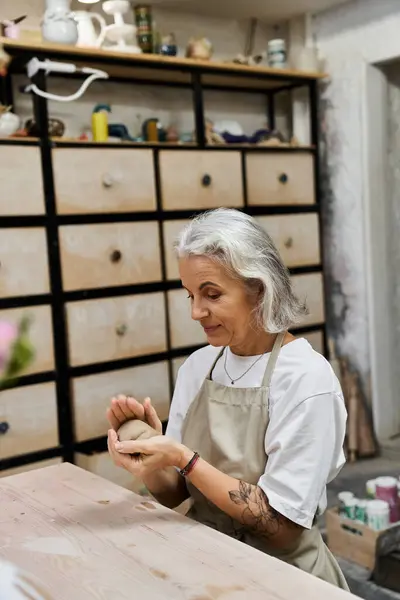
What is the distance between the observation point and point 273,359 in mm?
1489

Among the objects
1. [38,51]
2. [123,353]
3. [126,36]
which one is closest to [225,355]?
[123,353]

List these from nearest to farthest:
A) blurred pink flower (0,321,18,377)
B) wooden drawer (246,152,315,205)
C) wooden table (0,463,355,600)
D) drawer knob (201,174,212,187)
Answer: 1. blurred pink flower (0,321,18,377)
2. wooden table (0,463,355,600)
3. drawer knob (201,174,212,187)
4. wooden drawer (246,152,315,205)

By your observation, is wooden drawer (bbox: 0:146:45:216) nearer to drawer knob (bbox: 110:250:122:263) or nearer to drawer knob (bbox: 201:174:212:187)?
drawer knob (bbox: 110:250:122:263)

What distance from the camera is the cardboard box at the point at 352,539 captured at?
2516 mm

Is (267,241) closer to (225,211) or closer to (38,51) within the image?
(225,211)

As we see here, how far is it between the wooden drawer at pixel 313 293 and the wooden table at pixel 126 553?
104 inches

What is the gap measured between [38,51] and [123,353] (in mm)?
1419

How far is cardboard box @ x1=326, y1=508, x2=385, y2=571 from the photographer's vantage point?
252 centimetres

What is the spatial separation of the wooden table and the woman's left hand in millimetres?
101

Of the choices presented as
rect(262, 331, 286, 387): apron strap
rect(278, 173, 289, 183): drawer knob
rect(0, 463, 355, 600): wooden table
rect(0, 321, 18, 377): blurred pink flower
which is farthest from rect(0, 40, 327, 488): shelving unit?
rect(0, 321, 18, 377): blurred pink flower

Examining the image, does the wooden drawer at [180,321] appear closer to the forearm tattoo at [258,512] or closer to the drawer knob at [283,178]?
the drawer knob at [283,178]

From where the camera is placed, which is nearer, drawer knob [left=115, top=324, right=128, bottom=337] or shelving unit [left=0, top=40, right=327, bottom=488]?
shelving unit [left=0, top=40, right=327, bottom=488]

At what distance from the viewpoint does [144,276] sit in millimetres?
3316

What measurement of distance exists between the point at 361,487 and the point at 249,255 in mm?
2385
